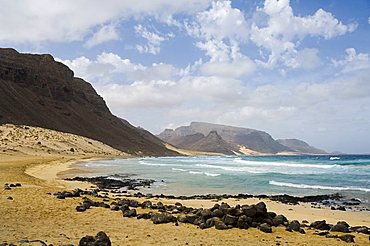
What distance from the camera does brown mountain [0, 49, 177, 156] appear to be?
10988cm

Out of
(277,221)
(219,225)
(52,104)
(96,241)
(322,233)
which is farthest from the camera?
(52,104)

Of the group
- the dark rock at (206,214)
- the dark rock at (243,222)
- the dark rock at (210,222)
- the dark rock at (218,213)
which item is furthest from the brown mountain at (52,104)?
the dark rock at (243,222)

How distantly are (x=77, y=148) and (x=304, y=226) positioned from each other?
8401 centimetres

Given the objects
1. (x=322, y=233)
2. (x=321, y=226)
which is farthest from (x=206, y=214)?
(x=321, y=226)

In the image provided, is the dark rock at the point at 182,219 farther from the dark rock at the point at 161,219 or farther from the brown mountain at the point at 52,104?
the brown mountain at the point at 52,104

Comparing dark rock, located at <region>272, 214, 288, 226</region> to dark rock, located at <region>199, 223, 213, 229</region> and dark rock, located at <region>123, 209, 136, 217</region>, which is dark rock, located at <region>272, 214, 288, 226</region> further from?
dark rock, located at <region>123, 209, 136, 217</region>

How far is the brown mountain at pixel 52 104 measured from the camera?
4326 inches

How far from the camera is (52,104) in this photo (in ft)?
424

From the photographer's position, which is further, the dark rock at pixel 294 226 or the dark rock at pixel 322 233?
the dark rock at pixel 294 226

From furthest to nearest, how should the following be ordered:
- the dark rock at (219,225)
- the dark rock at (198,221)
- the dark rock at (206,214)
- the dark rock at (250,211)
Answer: the dark rock at (206,214), the dark rock at (250,211), the dark rock at (198,221), the dark rock at (219,225)

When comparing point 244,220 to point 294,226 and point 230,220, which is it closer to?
point 230,220

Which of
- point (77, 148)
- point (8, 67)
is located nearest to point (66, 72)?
point (8, 67)

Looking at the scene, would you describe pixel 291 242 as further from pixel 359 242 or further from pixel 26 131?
pixel 26 131

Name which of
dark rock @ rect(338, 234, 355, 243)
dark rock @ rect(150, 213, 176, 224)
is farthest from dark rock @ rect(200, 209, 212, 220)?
dark rock @ rect(338, 234, 355, 243)
